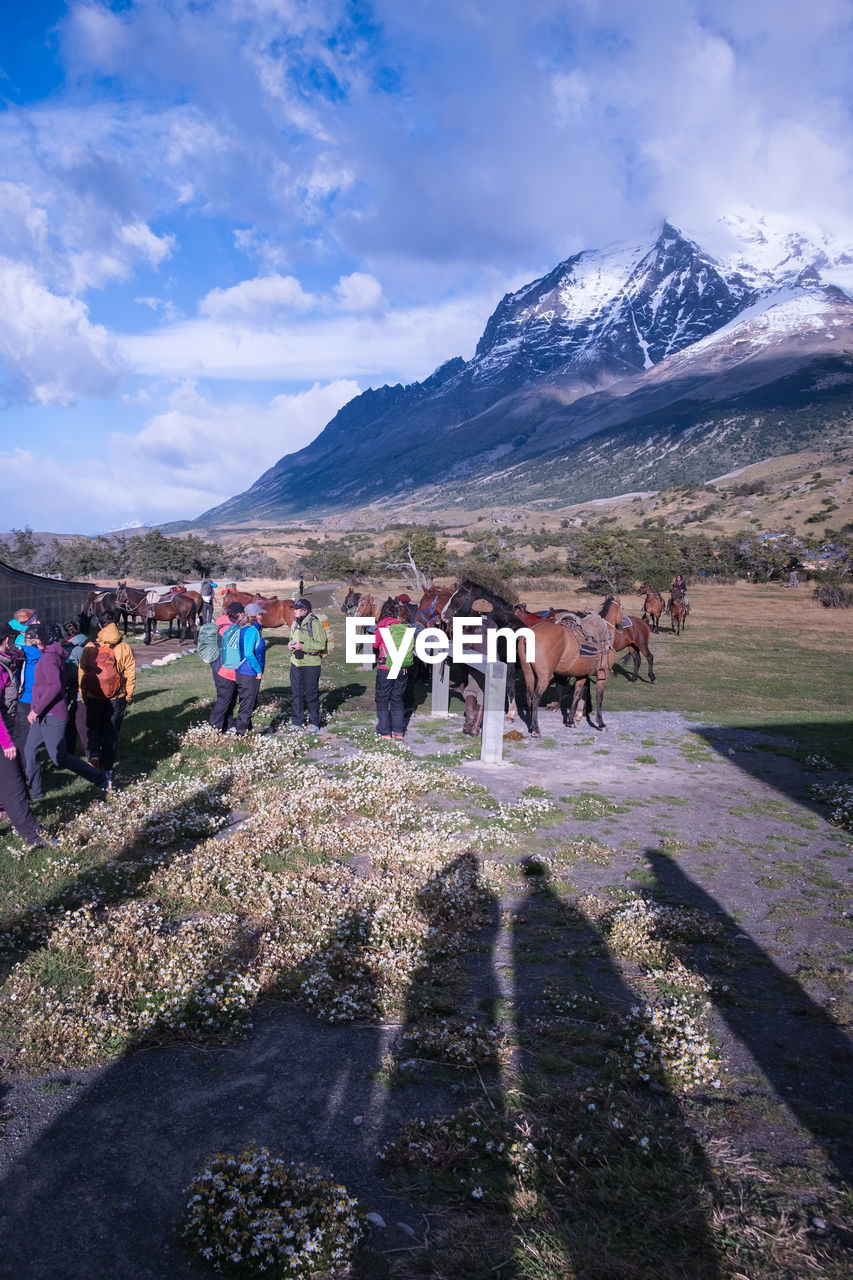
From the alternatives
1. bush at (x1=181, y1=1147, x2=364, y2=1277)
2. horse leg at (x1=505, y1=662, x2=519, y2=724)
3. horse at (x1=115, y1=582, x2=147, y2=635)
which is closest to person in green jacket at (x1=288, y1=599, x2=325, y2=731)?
horse leg at (x1=505, y1=662, x2=519, y2=724)

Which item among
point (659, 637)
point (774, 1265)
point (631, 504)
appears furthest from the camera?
point (631, 504)

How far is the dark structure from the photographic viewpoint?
21.8 metres

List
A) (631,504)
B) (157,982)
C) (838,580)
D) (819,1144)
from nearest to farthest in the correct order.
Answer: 1. (819,1144)
2. (157,982)
3. (838,580)
4. (631,504)

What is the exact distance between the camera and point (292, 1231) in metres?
2.62

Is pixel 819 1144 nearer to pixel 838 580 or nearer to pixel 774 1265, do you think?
pixel 774 1265

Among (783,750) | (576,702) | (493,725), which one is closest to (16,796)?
(493,725)

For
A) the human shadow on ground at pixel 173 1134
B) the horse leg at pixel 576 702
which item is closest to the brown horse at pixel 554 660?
the horse leg at pixel 576 702

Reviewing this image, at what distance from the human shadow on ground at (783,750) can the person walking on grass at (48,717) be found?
8.63 meters

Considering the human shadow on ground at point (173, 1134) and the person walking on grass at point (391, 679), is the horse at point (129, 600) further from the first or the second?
the human shadow on ground at point (173, 1134)

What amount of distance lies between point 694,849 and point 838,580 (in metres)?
39.0

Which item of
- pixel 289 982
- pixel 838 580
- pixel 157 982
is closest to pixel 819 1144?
pixel 289 982

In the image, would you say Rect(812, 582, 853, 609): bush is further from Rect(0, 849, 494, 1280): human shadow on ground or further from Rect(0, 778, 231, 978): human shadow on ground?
Rect(0, 849, 494, 1280): human shadow on ground

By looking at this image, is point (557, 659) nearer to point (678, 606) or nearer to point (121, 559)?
point (678, 606)

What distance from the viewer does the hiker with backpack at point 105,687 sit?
8664mm
